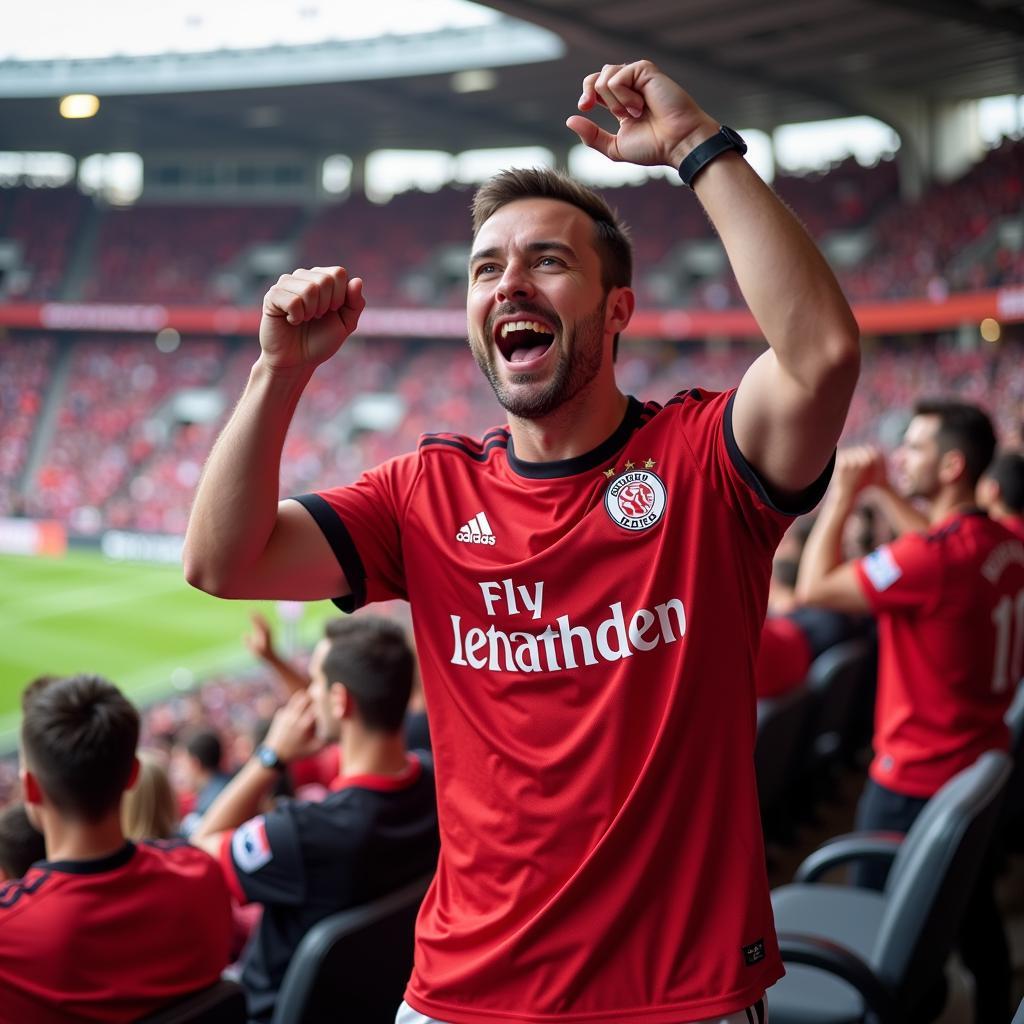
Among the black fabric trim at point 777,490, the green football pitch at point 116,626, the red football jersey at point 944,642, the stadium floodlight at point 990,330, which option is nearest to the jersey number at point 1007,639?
the red football jersey at point 944,642

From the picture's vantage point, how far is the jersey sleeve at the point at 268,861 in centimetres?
248

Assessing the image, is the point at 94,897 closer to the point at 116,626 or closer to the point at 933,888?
the point at 933,888

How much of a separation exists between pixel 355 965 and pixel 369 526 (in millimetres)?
1107

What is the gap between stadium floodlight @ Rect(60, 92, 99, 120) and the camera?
26.5 metres

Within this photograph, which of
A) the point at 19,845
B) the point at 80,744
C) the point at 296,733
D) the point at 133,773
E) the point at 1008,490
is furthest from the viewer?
the point at 1008,490

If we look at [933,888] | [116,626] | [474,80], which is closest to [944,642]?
[933,888]

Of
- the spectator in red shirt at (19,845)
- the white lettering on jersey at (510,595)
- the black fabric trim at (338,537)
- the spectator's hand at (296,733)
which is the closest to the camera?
the white lettering on jersey at (510,595)

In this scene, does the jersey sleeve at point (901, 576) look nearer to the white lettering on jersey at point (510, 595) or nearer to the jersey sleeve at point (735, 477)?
the jersey sleeve at point (735, 477)

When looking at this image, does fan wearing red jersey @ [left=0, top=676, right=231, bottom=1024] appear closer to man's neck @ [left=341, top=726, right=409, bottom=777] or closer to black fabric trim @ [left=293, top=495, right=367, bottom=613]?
man's neck @ [left=341, top=726, right=409, bottom=777]

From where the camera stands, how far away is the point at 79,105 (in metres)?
27.0

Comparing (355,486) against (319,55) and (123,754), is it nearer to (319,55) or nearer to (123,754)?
(123,754)

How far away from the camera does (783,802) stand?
490 centimetres

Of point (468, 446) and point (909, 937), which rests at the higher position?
point (468, 446)

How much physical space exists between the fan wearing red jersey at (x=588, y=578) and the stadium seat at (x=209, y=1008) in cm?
66
